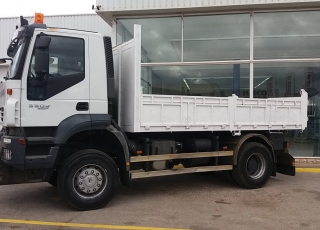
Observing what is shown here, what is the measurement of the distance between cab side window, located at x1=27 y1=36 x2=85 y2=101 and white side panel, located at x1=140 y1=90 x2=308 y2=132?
50.8 inches

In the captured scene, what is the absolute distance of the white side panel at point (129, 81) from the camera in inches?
231

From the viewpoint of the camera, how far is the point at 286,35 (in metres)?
10.8

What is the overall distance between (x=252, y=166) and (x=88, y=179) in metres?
3.76

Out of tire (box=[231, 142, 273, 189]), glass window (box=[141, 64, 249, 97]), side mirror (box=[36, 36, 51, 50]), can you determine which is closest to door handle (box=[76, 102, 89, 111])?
side mirror (box=[36, 36, 51, 50])

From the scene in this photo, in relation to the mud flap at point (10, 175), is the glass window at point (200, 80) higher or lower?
higher

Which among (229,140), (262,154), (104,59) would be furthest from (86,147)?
(262,154)

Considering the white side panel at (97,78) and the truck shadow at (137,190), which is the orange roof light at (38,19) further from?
the truck shadow at (137,190)

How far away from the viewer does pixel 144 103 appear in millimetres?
5977

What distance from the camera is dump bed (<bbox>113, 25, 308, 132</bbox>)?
5922 mm

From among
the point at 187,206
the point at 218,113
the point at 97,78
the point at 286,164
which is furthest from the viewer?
the point at 286,164

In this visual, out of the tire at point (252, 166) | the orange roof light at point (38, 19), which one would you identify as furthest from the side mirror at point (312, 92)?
the orange roof light at point (38, 19)

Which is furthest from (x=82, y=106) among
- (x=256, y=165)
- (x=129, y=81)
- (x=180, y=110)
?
(x=256, y=165)

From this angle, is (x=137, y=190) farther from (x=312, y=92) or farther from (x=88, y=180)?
(x=312, y=92)

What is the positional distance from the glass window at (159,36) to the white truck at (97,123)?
14.4ft
